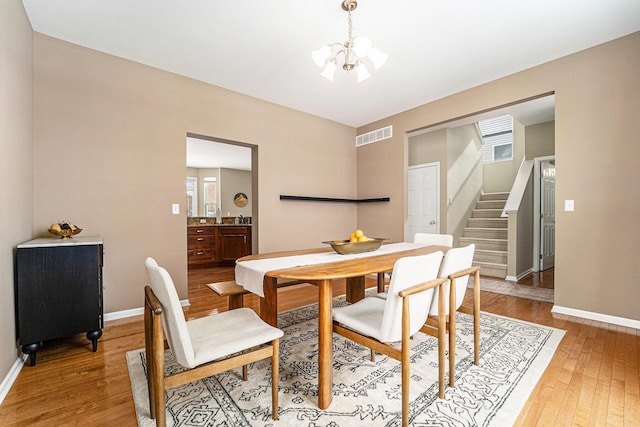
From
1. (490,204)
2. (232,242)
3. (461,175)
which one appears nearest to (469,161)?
(461,175)

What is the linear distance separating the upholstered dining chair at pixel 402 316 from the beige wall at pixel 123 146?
2341 millimetres

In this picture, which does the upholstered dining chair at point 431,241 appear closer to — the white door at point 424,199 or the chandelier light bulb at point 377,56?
the chandelier light bulb at point 377,56

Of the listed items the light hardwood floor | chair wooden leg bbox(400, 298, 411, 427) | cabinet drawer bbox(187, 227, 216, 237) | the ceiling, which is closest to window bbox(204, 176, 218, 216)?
cabinet drawer bbox(187, 227, 216, 237)

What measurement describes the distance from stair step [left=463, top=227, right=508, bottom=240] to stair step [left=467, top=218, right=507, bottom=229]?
0.69ft

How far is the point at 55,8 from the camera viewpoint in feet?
7.06

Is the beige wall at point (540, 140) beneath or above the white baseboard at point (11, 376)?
above

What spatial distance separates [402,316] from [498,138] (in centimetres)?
770

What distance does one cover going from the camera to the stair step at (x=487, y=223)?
5.47 metres

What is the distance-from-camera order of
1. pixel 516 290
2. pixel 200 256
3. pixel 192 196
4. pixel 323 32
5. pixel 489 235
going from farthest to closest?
pixel 192 196
pixel 200 256
pixel 489 235
pixel 516 290
pixel 323 32

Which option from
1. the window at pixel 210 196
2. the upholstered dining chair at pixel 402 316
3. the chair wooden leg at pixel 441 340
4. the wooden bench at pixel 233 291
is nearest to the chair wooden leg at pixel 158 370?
the wooden bench at pixel 233 291

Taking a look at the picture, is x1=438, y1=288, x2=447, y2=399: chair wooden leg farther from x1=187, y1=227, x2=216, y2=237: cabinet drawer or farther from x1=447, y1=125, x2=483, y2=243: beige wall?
x1=187, y1=227, x2=216, y2=237: cabinet drawer

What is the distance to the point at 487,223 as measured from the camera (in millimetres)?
5629

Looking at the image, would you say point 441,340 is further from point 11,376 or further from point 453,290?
point 11,376

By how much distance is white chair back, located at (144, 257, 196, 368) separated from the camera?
1145 mm
